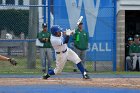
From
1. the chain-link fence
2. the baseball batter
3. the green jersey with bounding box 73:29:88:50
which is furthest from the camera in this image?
the chain-link fence

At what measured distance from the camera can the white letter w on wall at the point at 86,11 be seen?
19.8 m

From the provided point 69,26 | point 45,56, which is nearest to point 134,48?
point 69,26

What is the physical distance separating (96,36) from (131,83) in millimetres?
6363

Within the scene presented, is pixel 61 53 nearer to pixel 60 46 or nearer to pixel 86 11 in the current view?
pixel 60 46

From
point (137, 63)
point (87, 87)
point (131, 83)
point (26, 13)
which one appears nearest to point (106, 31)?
point (137, 63)

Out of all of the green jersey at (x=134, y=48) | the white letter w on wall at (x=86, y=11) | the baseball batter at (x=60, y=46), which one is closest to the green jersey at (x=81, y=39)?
the white letter w on wall at (x=86, y=11)

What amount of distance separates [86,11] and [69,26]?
100 centimetres

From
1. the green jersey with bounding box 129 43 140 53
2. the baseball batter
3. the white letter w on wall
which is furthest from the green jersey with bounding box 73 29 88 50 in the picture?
the baseball batter

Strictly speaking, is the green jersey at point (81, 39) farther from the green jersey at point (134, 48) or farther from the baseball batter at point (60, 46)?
the baseball batter at point (60, 46)

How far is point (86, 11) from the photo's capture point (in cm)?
1998

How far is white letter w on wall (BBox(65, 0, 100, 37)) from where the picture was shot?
19.8 metres

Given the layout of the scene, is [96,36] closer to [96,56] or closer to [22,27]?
[96,56]

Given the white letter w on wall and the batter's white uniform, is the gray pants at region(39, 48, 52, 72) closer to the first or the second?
the white letter w on wall

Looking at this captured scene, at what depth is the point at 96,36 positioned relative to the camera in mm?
19984
